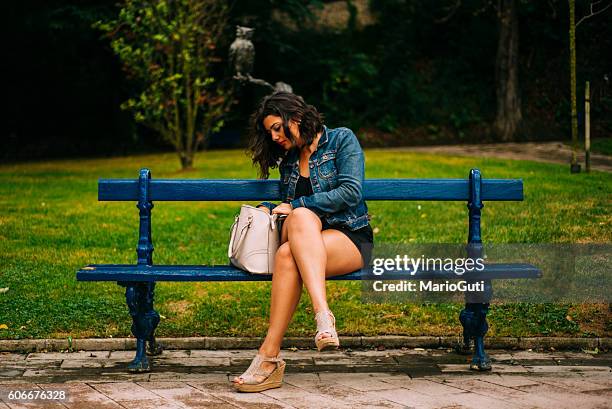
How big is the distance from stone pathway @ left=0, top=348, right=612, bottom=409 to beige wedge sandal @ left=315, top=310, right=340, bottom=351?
254 millimetres

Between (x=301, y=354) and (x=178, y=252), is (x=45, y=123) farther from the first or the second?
(x=301, y=354)

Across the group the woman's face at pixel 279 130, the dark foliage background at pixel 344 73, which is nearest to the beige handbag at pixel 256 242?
the woman's face at pixel 279 130

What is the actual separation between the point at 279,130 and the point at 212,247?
3.57 m

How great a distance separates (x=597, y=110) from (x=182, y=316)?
16.3m

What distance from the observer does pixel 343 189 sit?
540 cm

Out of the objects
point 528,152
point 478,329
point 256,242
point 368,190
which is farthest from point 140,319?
point 528,152

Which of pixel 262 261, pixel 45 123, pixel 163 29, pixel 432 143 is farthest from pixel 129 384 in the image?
pixel 45 123

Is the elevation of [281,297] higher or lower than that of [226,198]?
lower

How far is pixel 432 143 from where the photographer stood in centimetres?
2206

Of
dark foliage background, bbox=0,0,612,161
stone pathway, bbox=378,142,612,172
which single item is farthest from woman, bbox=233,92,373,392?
dark foliage background, bbox=0,0,612,161

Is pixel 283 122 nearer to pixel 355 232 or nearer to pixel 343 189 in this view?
pixel 343 189

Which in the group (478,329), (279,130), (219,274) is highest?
(279,130)

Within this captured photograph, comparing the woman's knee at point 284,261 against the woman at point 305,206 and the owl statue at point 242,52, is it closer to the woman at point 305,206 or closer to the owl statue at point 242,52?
the woman at point 305,206

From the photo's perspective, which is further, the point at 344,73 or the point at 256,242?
the point at 344,73
